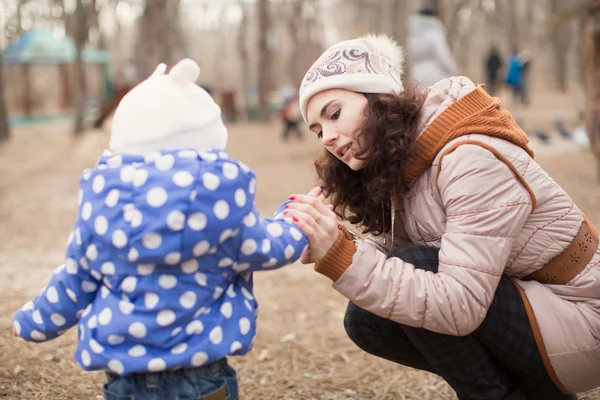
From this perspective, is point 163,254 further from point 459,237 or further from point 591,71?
point 591,71

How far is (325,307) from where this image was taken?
11.6 feet

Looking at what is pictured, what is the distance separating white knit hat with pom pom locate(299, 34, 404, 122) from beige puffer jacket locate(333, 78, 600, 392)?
15cm

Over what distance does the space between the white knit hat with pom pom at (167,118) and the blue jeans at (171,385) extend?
51cm

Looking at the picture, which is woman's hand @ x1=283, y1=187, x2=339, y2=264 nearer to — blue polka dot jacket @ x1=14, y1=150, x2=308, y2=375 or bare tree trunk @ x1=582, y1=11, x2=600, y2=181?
A: blue polka dot jacket @ x1=14, y1=150, x2=308, y2=375

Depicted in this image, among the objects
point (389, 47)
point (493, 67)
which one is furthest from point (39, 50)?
point (389, 47)

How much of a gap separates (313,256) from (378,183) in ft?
0.96

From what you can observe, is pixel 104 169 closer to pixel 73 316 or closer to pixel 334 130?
pixel 73 316

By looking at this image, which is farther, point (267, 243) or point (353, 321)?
point (353, 321)

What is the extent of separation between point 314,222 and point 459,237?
1.21ft

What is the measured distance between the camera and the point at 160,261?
1431 millimetres

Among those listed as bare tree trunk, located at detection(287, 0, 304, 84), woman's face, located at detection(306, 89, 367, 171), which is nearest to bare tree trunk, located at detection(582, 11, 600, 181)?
woman's face, located at detection(306, 89, 367, 171)

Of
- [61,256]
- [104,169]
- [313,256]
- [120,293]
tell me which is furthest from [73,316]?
[61,256]

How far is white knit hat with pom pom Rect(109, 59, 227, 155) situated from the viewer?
1.49 m

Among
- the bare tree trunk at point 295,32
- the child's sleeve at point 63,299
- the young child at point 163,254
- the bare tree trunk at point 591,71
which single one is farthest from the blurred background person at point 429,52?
the bare tree trunk at point 295,32
